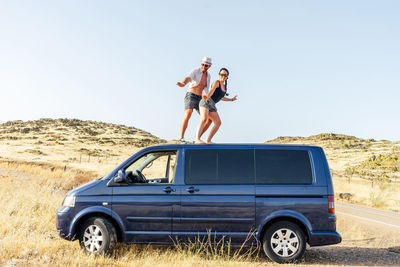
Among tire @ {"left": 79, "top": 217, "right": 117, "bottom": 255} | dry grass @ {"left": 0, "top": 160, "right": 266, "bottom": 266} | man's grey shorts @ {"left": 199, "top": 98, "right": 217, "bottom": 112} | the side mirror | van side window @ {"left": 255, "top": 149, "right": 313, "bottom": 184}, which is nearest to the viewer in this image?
dry grass @ {"left": 0, "top": 160, "right": 266, "bottom": 266}

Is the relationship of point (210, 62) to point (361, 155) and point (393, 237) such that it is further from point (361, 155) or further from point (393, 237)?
point (361, 155)

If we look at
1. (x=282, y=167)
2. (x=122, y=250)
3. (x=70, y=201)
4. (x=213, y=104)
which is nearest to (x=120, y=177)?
(x=70, y=201)

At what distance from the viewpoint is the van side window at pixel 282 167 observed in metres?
7.68

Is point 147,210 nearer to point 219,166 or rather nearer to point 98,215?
point 98,215

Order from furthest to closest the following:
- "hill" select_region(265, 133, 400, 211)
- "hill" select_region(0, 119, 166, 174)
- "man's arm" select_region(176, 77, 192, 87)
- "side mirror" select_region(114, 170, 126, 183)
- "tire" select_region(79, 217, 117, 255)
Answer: "hill" select_region(0, 119, 166, 174)
"hill" select_region(265, 133, 400, 211)
"man's arm" select_region(176, 77, 192, 87)
"tire" select_region(79, 217, 117, 255)
"side mirror" select_region(114, 170, 126, 183)

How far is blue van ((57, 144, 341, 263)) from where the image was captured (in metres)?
7.53

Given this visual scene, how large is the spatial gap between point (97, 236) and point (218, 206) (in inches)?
87.4

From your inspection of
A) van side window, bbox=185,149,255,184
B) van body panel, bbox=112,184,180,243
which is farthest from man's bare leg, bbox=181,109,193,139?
van body panel, bbox=112,184,180,243

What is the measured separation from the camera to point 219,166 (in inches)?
301

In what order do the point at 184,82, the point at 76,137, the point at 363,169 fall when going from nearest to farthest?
the point at 184,82
the point at 363,169
the point at 76,137

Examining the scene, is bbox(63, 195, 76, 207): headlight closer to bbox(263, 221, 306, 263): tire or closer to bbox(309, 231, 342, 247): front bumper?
bbox(263, 221, 306, 263): tire

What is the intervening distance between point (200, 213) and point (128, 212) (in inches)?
50.7

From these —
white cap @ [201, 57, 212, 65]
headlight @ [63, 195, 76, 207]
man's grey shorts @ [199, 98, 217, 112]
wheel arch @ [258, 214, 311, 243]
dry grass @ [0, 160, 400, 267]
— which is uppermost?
white cap @ [201, 57, 212, 65]

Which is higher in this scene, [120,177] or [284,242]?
[120,177]
